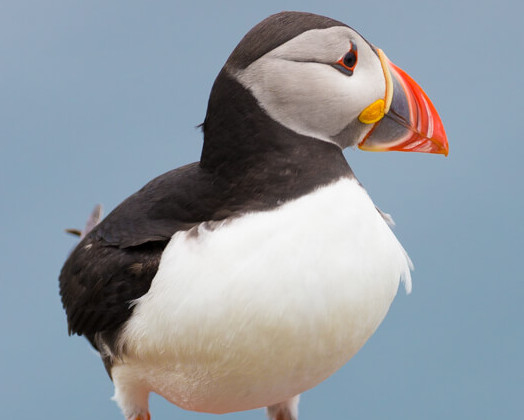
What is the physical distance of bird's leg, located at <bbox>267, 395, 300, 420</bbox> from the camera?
434 cm

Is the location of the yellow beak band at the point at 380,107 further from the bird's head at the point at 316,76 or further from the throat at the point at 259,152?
the throat at the point at 259,152

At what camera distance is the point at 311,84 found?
11.8 feet

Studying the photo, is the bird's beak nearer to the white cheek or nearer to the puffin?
the puffin

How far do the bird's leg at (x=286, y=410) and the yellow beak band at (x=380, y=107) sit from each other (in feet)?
4.20

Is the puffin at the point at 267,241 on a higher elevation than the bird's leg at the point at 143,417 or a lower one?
higher

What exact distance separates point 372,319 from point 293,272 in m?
0.44

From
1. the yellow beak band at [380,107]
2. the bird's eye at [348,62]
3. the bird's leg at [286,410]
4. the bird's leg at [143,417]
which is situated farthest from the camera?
the bird's leg at [286,410]

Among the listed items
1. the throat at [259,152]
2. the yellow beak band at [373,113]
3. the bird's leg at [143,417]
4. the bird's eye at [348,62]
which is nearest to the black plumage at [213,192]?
the throat at [259,152]

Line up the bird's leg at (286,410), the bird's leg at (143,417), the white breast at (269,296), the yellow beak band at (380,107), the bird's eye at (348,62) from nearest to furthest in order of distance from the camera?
the white breast at (269,296) < the bird's eye at (348,62) < the yellow beak band at (380,107) < the bird's leg at (143,417) < the bird's leg at (286,410)

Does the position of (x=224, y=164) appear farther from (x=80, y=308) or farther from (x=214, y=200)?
(x=80, y=308)

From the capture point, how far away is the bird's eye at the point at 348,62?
3.64 meters

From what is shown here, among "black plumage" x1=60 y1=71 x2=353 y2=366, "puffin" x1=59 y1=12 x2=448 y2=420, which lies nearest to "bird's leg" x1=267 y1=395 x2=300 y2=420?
"puffin" x1=59 y1=12 x2=448 y2=420

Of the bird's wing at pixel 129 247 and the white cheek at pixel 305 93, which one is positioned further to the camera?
the bird's wing at pixel 129 247

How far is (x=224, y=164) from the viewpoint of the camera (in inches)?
144
